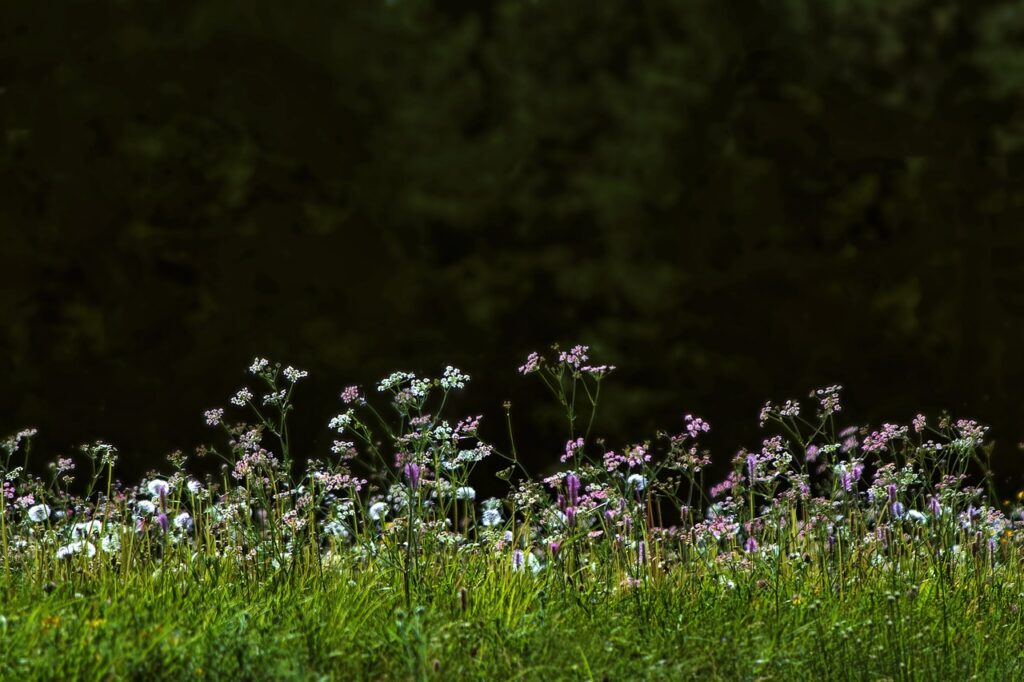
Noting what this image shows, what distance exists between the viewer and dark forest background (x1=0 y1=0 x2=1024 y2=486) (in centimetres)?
455

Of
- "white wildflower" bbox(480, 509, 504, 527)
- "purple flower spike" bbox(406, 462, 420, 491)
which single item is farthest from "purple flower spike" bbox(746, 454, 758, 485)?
"purple flower spike" bbox(406, 462, 420, 491)

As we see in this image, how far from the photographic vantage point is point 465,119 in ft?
15.4

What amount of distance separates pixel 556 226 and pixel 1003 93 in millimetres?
1717

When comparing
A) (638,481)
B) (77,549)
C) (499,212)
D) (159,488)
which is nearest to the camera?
(77,549)

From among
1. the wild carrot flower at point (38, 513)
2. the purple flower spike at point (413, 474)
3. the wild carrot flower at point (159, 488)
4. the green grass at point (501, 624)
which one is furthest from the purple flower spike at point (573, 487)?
the wild carrot flower at point (38, 513)

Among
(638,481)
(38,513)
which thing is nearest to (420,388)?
(638,481)

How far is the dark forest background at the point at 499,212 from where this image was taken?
455 cm

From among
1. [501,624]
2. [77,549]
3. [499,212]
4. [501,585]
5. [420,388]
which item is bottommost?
[501,624]

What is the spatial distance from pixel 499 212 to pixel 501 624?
1.99 metres

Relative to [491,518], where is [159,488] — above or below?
above

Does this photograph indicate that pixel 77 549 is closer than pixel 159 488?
Yes

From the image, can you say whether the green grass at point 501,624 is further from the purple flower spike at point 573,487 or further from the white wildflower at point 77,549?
the purple flower spike at point 573,487

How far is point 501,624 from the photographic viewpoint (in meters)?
2.98

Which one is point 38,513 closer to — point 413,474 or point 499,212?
point 413,474
